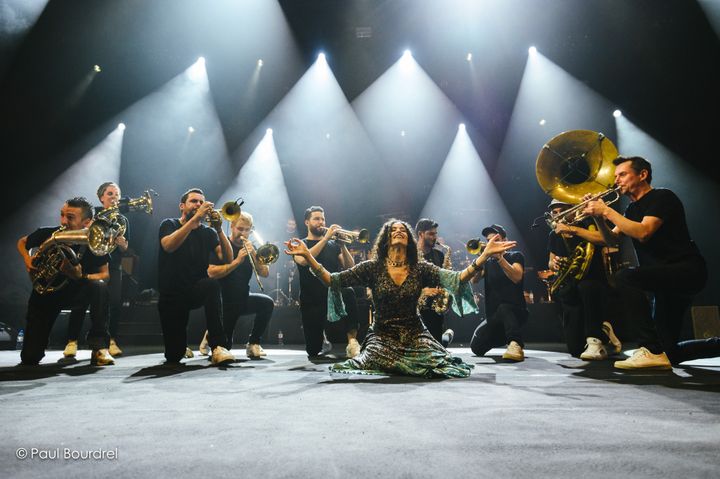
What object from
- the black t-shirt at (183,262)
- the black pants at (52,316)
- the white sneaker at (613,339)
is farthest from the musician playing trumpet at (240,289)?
the white sneaker at (613,339)

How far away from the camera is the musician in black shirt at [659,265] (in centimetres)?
326

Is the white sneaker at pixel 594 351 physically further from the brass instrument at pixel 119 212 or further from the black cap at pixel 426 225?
the brass instrument at pixel 119 212

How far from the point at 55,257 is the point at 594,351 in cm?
541

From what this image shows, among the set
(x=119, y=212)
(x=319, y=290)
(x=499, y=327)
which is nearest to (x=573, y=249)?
(x=499, y=327)

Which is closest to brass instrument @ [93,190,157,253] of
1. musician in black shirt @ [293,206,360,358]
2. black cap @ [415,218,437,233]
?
musician in black shirt @ [293,206,360,358]

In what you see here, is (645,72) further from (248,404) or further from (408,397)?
(248,404)

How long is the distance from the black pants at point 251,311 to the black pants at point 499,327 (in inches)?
103

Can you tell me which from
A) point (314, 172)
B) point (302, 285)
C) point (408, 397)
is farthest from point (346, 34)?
point (408, 397)

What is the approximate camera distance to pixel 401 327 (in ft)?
11.5

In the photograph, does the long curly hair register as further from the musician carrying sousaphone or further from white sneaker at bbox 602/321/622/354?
white sneaker at bbox 602/321/622/354

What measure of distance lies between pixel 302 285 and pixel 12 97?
6.69 m

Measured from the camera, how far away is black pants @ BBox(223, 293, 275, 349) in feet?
17.1

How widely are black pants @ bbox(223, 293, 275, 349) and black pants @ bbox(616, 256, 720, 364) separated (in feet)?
12.5

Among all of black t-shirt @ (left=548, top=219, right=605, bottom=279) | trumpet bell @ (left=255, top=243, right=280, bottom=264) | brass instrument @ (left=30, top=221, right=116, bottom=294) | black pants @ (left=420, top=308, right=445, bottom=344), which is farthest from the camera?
trumpet bell @ (left=255, top=243, right=280, bottom=264)
